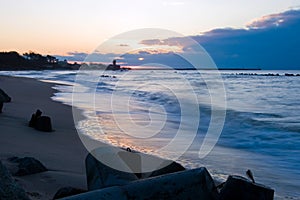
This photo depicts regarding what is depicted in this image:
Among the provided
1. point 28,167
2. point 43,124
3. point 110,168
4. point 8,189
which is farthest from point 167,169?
point 43,124

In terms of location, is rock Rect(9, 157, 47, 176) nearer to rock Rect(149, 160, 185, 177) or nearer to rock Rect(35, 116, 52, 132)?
rock Rect(149, 160, 185, 177)

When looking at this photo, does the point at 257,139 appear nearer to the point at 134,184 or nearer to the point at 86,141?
the point at 86,141

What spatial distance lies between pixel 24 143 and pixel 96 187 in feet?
12.7

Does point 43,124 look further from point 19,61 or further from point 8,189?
point 19,61

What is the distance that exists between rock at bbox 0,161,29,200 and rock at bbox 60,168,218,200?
460 mm

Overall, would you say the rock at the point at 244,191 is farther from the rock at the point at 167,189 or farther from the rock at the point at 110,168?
the rock at the point at 110,168

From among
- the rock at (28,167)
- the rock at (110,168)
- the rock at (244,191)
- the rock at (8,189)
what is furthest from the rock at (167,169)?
the rock at (28,167)

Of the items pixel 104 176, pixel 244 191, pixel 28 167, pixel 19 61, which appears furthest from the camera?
pixel 19 61

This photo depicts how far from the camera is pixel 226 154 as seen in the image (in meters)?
7.69

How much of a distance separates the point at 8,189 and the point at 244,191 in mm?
1890

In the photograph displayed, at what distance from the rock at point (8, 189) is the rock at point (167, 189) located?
460 millimetres

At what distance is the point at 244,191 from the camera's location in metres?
3.11

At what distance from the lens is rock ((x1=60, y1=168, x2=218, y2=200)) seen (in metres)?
2.77

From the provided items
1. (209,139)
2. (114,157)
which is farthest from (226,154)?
(114,157)
